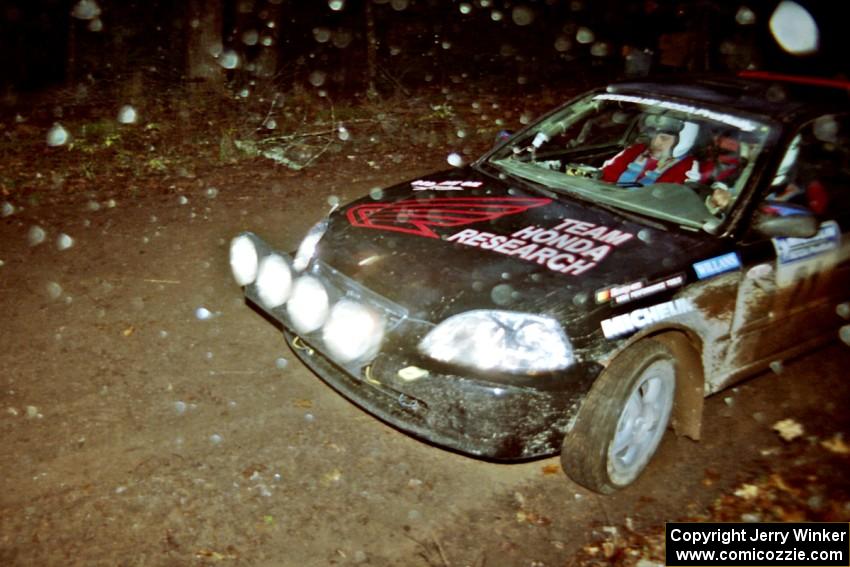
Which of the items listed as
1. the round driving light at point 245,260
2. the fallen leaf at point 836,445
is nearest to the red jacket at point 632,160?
the fallen leaf at point 836,445

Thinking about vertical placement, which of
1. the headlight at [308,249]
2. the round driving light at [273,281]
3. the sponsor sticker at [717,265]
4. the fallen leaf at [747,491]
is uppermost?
the sponsor sticker at [717,265]

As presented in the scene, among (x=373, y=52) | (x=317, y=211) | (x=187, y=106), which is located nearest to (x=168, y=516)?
(x=317, y=211)

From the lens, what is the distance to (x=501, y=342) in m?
2.88

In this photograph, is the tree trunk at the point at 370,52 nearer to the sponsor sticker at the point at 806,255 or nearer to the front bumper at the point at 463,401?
the sponsor sticker at the point at 806,255

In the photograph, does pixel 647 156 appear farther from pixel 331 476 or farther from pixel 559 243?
pixel 331 476

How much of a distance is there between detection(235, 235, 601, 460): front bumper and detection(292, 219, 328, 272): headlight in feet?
2.37

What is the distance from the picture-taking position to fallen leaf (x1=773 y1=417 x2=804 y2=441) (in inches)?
146

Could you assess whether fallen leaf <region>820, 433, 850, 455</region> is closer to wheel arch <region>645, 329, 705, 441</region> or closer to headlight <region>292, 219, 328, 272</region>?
wheel arch <region>645, 329, 705, 441</region>

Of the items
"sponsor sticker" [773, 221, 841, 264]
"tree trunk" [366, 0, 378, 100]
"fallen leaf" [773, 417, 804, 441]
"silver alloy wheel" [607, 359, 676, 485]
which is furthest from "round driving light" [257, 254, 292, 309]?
"tree trunk" [366, 0, 378, 100]

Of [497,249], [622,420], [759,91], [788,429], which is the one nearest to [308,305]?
[497,249]

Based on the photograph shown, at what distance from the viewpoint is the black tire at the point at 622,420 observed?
2916 millimetres

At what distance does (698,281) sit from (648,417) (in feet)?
2.28

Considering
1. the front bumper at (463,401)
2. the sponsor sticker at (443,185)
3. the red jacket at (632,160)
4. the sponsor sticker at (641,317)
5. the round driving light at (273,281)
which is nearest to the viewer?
the front bumper at (463,401)

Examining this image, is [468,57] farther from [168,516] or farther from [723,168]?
[168,516]
